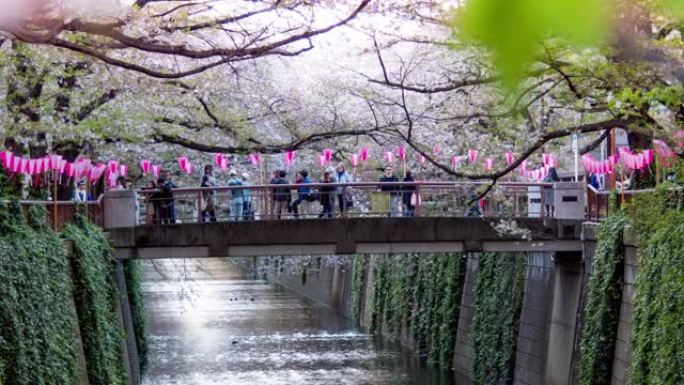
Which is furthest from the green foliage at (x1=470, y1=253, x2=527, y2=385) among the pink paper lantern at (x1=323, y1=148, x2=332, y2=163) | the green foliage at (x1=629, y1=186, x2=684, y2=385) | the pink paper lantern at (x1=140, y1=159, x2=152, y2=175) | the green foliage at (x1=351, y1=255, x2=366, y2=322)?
the green foliage at (x1=351, y1=255, x2=366, y2=322)

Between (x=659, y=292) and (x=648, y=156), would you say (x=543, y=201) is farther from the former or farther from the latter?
(x=659, y=292)

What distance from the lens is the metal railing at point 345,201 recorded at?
933 inches

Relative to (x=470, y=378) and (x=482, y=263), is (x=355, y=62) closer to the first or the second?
(x=482, y=263)

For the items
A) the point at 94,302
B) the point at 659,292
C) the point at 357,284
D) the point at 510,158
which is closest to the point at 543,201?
the point at 510,158

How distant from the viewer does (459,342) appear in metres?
29.6

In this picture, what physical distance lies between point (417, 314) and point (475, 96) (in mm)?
14124

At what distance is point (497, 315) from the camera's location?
2691 cm

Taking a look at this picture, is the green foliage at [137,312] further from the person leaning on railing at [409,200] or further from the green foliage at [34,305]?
Result: the green foliage at [34,305]

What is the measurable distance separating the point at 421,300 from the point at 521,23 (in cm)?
3232

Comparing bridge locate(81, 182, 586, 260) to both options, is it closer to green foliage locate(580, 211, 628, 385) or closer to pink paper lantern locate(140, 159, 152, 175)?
green foliage locate(580, 211, 628, 385)

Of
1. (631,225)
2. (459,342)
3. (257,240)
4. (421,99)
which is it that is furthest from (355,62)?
(631,225)

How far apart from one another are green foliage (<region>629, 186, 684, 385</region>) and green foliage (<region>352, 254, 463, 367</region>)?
1287 centimetres


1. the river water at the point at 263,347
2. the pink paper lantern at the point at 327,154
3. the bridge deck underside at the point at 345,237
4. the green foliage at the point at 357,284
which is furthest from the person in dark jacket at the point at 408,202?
the green foliage at the point at 357,284

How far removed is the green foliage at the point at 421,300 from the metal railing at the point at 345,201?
5.51 m
